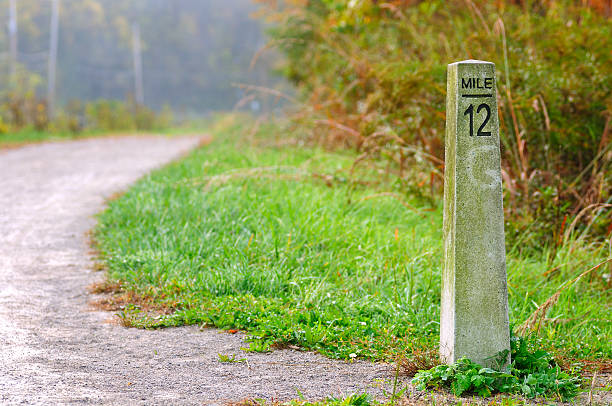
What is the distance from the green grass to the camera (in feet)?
14.1

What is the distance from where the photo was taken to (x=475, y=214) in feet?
10.9

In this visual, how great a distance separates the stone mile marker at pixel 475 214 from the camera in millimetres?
3320

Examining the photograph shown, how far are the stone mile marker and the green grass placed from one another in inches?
23.8

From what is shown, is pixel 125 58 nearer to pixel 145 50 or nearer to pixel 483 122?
pixel 145 50

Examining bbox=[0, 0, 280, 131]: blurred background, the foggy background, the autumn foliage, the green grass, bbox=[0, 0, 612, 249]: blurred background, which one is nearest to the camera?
the green grass

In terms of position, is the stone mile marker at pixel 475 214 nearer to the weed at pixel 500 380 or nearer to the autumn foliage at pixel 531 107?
the weed at pixel 500 380

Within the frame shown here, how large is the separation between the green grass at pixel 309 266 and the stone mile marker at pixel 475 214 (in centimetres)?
60

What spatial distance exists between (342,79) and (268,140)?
1.77 m

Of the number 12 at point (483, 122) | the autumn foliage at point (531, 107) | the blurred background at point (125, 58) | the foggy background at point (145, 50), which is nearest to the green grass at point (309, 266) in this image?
the autumn foliage at point (531, 107)

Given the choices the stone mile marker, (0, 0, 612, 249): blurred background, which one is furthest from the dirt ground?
(0, 0, 612, 249): blurred background

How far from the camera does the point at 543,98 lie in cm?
695

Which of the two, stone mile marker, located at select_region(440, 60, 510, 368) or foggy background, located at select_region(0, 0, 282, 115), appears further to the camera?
foggy background, located at select_region(0, 0, 282, 115)

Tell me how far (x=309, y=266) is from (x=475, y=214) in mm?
2259

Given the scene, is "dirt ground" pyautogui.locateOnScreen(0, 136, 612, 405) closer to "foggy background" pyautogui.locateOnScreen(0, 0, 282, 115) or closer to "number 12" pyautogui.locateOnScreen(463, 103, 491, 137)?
"number 12" pyautogui.locateOnScreen(463, 103, 491, 137)
